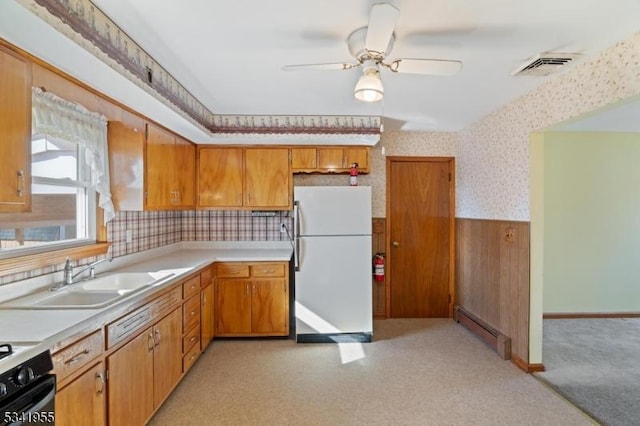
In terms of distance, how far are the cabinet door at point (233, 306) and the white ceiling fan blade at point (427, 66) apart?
98.3 inches

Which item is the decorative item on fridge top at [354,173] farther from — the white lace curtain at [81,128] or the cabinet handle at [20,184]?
the cabinet handle at [20,184]

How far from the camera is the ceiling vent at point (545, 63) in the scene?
2115 millimetres

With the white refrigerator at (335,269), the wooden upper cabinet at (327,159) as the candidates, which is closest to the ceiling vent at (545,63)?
the white refrigerator at (335,269)

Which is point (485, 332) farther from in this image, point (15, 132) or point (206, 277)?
point (15, 132)

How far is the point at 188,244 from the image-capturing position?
4.00 metres

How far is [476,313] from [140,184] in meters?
3.61

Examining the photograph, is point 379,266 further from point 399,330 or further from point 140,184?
point 140,184

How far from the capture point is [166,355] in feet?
7.46

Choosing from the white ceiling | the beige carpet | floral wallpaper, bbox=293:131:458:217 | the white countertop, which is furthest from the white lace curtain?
floral wallpaper, bbox=293:131:458:217

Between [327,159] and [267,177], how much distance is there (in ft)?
2.36

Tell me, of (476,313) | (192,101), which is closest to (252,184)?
(192,101)

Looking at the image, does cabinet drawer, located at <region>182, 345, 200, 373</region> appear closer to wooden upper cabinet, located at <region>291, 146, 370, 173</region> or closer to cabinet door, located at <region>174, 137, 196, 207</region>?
cabinet door, located at <region>174, 137, 196, 207</region>

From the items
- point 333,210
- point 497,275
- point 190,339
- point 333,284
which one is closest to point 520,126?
point 497,275

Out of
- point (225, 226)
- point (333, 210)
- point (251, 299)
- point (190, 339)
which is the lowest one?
point (190, 339)
